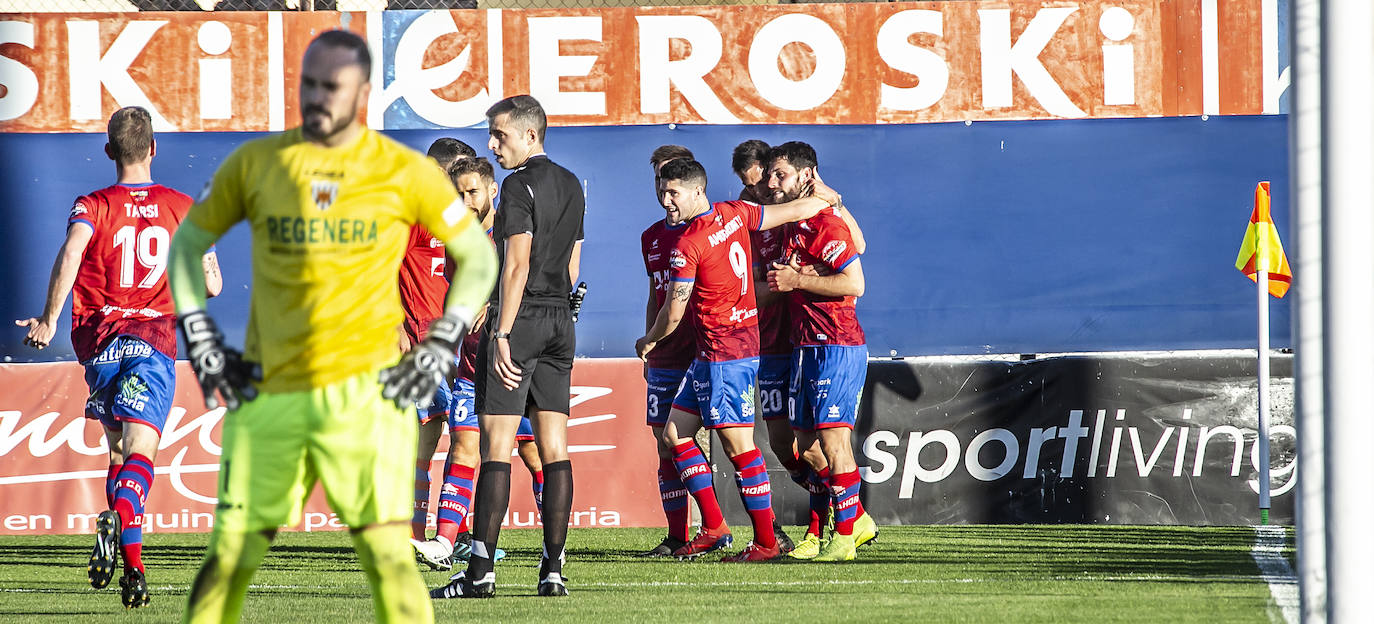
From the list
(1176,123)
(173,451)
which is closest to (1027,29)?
(1176,123)

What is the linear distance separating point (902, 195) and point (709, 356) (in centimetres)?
398

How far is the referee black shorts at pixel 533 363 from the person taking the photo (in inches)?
253

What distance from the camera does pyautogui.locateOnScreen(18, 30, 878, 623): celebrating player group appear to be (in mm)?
3969

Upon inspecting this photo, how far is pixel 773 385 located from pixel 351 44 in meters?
5.55

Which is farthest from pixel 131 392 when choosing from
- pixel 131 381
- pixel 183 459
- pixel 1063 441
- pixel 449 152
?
pixel 1063 441

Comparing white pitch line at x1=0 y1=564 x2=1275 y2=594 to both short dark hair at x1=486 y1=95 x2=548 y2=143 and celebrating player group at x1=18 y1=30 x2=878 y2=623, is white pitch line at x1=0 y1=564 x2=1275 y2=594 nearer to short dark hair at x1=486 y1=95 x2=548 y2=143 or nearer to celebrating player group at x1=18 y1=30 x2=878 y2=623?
celebrating player group at x1=18 y1=30 x2=878 y2=623

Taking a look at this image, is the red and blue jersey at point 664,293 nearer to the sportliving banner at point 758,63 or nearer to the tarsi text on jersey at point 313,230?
the sportliving banner at point 758,63

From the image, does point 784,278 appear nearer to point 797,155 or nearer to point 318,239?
point 797,155

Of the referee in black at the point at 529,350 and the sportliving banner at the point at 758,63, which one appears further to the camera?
the sportliving banner at the point at 758,63

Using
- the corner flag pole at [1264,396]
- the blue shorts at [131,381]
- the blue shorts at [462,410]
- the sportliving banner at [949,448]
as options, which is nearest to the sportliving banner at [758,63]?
the sportliving banner at [949,448]

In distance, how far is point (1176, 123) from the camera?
11.9 metres

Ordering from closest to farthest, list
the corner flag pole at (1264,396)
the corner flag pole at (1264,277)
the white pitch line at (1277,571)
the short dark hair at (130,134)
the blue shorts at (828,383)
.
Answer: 1. the white pitch line at (1277,571)
2. the short dark hair at (130,134)
3. the blue shorts at (828,383)
4. the corner flag pole at (1264,396)
5. the corner flag pole at (1264,277)

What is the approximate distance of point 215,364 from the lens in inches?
152

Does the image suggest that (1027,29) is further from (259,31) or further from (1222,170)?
(259,31)
